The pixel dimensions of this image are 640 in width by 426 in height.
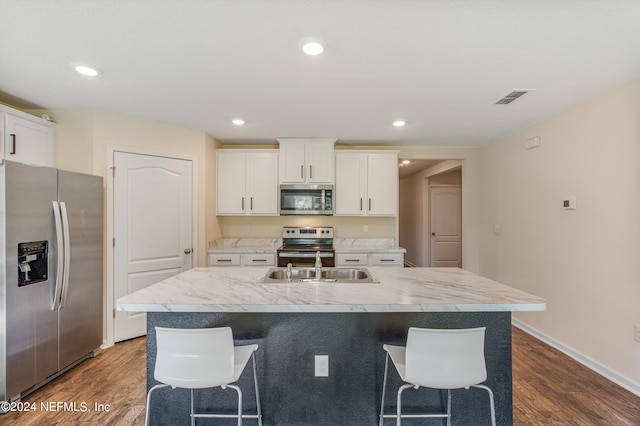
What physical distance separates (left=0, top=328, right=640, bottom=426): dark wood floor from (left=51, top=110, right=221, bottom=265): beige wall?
1.46 meters

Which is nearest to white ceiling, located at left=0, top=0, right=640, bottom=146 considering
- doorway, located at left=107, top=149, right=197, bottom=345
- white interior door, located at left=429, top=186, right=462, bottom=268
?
doorway, located at left=107, top=149, right=197, bottom=345

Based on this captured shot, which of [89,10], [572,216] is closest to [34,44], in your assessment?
[89,10]

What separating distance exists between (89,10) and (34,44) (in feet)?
2.07

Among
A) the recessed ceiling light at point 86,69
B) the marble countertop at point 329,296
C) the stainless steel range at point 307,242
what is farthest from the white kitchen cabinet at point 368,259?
the recessed ceiling light at point 86,69

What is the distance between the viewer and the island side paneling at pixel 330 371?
1739 millimetres

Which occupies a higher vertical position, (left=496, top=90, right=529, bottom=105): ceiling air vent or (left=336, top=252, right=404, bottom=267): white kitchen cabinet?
(left=496, top=90, right=529, bottom=105): ceiling air vent

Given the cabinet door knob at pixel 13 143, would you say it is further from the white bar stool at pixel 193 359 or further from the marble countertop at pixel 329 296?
the white bar stool at pixel 193 359

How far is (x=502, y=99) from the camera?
2.62 metres

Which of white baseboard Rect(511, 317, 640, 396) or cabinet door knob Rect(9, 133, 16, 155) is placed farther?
cabinet door knob Rect(9, 133, 16, 155)

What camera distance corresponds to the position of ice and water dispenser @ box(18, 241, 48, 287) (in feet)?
6.91

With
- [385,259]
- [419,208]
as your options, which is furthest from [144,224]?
[419,208]

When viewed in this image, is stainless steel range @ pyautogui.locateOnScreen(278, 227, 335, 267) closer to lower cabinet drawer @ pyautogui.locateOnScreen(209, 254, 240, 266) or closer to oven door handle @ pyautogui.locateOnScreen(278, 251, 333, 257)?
oven door handle @ pyautogui.locateOnScreen(278, 251, 333, 257)

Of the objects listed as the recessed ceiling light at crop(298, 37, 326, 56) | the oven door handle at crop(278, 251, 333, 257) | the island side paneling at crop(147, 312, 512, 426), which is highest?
the recessed ceiling light at crop(298, 37, 326, 56)

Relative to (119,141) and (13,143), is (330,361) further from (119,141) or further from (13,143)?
(13,143)
